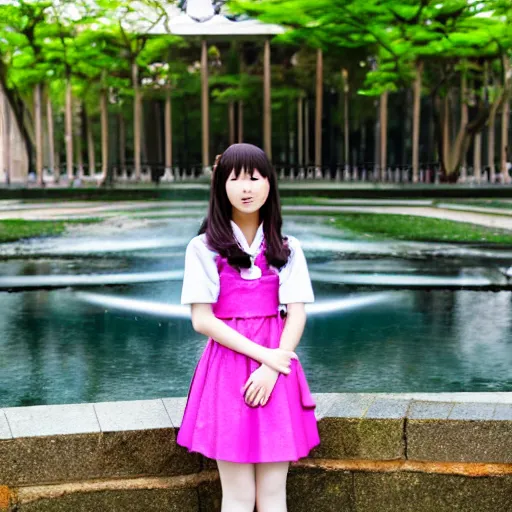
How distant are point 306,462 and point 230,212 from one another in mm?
1070

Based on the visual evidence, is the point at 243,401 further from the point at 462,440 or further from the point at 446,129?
the point at 446,129

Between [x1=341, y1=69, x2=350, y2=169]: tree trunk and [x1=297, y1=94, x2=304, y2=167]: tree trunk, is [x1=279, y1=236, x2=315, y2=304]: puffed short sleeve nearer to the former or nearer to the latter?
[x1=297, y1=94, x2=304, y2=167]: tree trunk

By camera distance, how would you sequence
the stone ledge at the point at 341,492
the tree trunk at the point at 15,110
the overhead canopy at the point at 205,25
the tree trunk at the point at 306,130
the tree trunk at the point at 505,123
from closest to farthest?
the stone ledge at the point at 341,492 → the overhead canopy at the point at 205,25 → the tree trunk at the point at 15,110 → the tree trunk at the point at 505,123 → the tree trunk at the point at 306,130

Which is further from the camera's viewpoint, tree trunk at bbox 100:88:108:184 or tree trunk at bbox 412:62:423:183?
tree trunk at bbox 412:62:423:183

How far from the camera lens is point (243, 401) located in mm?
3094

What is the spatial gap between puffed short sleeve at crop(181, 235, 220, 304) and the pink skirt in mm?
125

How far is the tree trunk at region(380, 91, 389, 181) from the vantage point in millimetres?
8250

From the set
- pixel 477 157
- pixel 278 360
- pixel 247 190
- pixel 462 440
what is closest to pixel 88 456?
pixel 278 360

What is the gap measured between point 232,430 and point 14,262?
5.26 meters

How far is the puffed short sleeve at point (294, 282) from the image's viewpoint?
127 inches

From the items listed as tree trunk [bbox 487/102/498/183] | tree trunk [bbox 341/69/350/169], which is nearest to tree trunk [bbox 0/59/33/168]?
tree trunk [bbox 341/69/350/169]

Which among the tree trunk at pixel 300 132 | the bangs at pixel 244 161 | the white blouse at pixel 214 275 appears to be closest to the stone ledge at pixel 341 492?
the white blouse at pixel 214 275

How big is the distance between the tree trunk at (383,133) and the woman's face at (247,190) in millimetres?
5242

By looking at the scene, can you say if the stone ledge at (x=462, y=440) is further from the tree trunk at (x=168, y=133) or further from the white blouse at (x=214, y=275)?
the tree trunk at (x=168, y=133)
